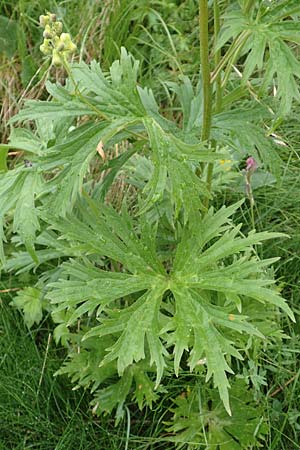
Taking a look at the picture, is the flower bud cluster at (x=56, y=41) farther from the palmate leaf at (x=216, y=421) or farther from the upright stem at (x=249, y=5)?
the palmate leaf at (x=216, y=421)

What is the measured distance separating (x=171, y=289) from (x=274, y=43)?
0.52 m

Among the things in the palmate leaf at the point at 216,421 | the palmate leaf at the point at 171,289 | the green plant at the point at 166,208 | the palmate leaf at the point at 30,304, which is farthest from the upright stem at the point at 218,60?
the palmate leaf at the point at 30,304

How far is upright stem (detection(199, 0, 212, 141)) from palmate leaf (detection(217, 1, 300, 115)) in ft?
0.17

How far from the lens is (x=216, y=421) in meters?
1.77

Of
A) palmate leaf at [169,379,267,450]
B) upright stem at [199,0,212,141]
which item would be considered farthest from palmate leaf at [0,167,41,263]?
palmate leaf at [169,379,267,450]

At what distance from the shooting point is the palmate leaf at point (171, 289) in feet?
4.64

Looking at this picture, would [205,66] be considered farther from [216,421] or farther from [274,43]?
[216,421]

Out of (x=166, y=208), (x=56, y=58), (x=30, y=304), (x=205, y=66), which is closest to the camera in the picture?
(x=56, y=58)

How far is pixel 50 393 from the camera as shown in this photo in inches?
74.6

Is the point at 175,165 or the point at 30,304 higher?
the point at 175,165

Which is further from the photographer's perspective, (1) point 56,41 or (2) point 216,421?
(2) point 216,421

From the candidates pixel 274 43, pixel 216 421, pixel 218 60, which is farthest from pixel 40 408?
pixel 274 43

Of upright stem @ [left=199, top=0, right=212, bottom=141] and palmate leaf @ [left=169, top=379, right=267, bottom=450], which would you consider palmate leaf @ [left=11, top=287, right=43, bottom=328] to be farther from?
upright stem @ [left=199, top=0, right=212, bottom=141]

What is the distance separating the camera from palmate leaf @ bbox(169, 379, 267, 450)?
1.74m
